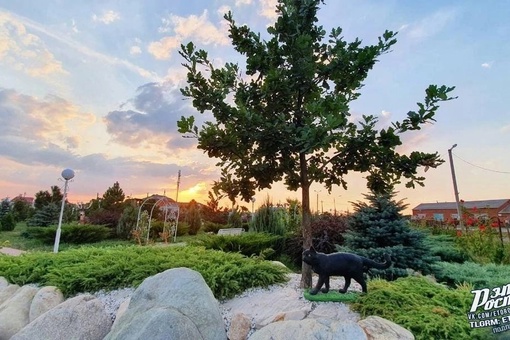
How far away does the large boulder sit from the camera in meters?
2.52

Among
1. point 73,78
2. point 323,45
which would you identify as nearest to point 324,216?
point 323,45

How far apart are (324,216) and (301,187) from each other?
456cm

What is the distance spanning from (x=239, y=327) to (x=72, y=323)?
1.77 m

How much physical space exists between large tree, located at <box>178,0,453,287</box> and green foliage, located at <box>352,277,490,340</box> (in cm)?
90

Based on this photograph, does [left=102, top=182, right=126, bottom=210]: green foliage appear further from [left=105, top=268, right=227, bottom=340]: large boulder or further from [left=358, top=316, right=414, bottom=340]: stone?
[left=358, top=316, right=414, bottom=340]: stone

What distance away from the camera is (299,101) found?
13.4 feet

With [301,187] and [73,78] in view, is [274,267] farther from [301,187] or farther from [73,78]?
[73,78]

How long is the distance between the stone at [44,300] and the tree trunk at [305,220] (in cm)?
314

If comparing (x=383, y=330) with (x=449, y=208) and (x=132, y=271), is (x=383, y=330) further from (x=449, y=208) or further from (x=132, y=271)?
(x=449, y=208)

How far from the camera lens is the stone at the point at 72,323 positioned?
318 cm

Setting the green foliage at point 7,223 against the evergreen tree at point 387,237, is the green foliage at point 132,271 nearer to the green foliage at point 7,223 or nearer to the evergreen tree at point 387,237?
the evergreen tree at point 387,237

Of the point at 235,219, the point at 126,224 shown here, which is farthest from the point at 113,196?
the point at 235,219

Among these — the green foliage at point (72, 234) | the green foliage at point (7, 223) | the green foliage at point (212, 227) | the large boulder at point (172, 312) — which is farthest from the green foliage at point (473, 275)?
the green foliage at point (7, 223)

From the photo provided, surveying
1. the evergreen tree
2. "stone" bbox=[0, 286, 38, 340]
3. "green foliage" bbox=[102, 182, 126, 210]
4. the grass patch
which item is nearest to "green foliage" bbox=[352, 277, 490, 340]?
the grass patch
